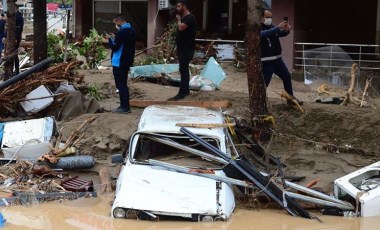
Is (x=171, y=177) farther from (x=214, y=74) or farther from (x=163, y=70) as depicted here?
(x=163, y=70)

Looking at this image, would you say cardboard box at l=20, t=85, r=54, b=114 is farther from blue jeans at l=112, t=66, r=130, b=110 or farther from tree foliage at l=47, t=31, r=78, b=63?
tree foliage at l=47, t=31, r=78, b=63

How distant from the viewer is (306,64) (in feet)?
53.9

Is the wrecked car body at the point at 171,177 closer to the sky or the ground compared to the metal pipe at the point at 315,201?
closer to the sky

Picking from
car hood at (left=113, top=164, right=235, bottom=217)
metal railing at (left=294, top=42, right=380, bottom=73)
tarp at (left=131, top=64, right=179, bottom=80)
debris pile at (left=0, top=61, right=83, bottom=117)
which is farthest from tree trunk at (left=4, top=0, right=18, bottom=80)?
metal railing at (left=294, top=42, right=380, bottom=73)

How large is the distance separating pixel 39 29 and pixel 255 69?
5.95 meters

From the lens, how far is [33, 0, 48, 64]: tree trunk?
43.8 feet

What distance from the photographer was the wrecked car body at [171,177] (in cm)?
633

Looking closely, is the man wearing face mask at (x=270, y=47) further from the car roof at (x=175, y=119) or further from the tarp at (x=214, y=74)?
the tarp at (x=214, y=74)

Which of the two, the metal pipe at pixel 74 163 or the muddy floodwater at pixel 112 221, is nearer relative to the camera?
the muddy floodwater at pixel 112 221

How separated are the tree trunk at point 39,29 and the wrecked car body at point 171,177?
6.10 m

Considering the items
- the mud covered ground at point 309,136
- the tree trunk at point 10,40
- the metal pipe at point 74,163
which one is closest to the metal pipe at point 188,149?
the mud covered ground at point 309,136

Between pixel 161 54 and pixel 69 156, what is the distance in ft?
30.7

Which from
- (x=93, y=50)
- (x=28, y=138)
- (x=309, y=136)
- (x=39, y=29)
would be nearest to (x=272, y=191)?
(x=309, y=136)

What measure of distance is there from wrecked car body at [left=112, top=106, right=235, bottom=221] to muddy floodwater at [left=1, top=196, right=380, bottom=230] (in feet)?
0.35
